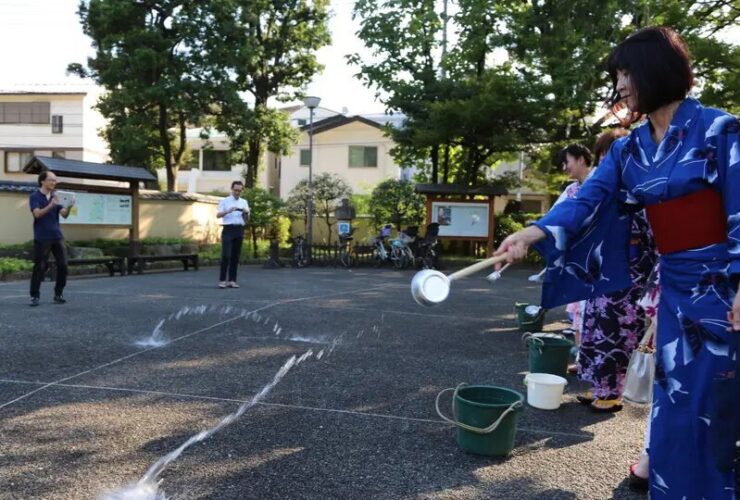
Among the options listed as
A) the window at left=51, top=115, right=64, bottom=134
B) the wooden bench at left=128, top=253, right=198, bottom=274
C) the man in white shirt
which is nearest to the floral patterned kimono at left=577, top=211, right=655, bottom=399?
the man in white shirt

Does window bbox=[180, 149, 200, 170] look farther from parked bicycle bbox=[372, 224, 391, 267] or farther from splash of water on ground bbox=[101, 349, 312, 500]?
splash of water on ground bbox=[101, 349, 312, 500]

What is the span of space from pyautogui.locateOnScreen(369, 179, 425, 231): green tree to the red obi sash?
17908 millimetres

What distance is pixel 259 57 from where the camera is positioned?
20625mm

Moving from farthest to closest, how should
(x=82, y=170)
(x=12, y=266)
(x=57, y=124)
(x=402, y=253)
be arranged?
1. (x=57, y=124)
2. (x=402, y=253)
3. (x=82, y=170)
4. (x=12, y=266)

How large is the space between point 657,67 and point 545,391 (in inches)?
96.2

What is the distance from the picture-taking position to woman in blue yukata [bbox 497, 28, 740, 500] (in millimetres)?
1730

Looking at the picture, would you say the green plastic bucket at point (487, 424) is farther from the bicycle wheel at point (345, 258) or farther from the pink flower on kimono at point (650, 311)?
the bicycle wheel at point (345, 258)

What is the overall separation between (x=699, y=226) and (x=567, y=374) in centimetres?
312

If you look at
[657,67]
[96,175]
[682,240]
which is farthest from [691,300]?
[96,175]

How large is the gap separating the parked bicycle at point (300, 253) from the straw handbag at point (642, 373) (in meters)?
14.4

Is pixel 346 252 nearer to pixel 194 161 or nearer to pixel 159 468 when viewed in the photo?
pixel 159 468

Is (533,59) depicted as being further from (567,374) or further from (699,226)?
(699,226)

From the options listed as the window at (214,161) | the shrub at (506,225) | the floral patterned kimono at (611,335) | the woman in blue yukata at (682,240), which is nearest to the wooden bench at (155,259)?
the shrub at (506,225)

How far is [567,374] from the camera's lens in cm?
466
